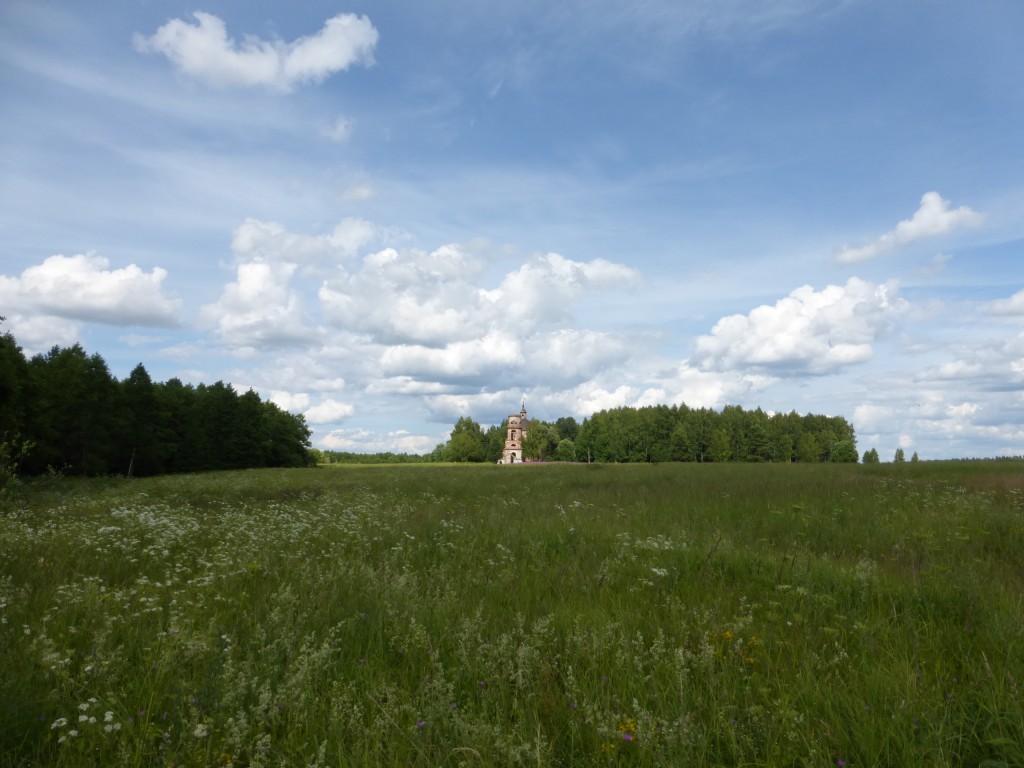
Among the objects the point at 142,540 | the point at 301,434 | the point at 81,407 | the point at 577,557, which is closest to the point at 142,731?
the point at 577,557

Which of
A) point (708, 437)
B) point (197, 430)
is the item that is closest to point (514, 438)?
point (708, 437)

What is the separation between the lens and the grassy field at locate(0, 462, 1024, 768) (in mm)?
2812

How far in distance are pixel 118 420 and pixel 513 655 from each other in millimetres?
56256

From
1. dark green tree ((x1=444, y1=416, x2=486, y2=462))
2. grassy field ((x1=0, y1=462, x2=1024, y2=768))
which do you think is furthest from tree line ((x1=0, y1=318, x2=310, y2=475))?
dark green tree ((x1=444, y1=416, x2=486, y2=462))

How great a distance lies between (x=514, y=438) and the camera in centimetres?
15300

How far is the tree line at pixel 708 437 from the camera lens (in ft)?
365

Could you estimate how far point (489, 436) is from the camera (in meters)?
156

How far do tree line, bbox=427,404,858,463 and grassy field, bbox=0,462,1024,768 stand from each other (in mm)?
106075

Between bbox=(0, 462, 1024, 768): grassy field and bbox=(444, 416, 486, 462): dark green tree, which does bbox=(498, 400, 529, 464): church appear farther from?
bbox=(0, 462, 1024, 768): grassy field

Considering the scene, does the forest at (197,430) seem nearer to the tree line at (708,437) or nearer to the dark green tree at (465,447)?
the tree line at (708,437)

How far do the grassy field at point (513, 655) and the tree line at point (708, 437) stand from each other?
106075 millimetres

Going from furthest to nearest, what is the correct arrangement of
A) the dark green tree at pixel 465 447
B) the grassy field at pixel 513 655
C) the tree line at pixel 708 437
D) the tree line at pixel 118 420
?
the dark green tree at pixel 465 447 < the tree line at pixel 708 437 < the tree line at pixel 118 420 < the grassy field at pixel 513 655

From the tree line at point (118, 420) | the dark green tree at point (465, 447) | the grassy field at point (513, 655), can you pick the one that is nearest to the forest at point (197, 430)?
the tree line at point (118, 420)

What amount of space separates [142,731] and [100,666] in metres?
0.81
